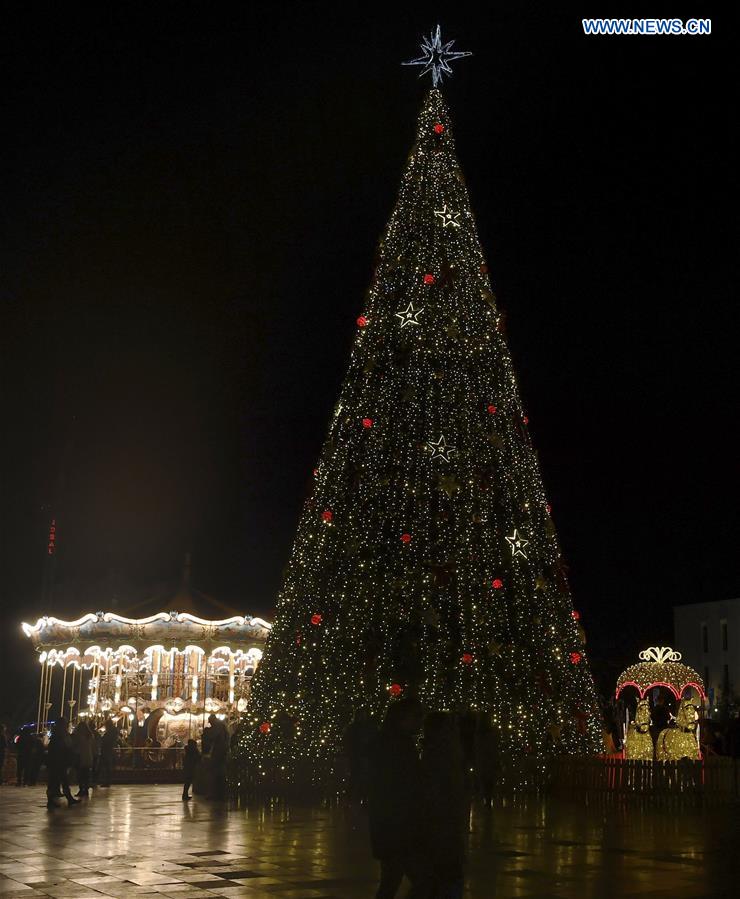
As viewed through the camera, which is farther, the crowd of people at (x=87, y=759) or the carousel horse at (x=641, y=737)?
the carousel horse at (x=641, y=737)

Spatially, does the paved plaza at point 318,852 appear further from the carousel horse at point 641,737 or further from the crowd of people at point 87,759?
the carousel horse at point 641,737

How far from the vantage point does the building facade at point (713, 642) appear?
5487 cm

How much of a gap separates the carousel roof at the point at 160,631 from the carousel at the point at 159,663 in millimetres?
23

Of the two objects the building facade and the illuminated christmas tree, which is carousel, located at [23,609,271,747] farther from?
the building facade

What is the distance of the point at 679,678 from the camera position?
70.7 ft

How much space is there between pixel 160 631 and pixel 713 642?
38.6 m

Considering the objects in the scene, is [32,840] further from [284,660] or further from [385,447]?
[385,447]

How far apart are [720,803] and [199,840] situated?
8160mm

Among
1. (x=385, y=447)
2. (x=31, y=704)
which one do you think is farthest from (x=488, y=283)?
(x=31, y=704)

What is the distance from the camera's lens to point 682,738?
19.2m

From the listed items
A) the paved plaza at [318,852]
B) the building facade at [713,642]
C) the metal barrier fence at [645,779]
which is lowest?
the paved plaza at [318,852]

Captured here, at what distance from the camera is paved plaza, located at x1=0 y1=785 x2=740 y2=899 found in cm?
868

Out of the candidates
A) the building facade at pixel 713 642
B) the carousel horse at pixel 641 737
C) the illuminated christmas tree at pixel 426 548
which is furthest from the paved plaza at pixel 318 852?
the building facade at pixel 713 642

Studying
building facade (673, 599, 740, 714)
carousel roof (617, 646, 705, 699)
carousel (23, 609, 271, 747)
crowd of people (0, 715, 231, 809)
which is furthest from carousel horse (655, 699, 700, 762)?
building facade (673, 599, 740, 714)
